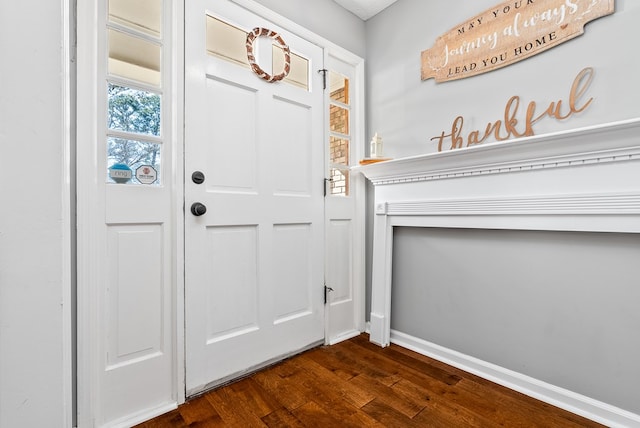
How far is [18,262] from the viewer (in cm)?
52

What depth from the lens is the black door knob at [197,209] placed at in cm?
146

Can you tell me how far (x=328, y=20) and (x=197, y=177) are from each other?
1440 mm

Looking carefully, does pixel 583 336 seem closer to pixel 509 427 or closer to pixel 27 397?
pixel 509 427

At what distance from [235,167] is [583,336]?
182cm

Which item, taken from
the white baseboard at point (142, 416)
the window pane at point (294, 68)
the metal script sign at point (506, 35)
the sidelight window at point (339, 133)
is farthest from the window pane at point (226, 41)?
the white baseboard at point (142, 416)

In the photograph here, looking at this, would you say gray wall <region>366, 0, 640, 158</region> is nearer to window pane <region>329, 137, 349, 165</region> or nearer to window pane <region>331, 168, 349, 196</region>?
window pane <region>329, 137, 349, 165</region>

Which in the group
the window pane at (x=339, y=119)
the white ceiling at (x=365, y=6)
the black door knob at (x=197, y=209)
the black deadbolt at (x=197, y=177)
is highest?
the white ceiling at (x=365, y=6)

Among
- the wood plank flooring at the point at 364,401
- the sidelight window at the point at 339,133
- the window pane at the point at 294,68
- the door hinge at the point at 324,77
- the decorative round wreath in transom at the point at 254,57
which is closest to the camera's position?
the wood plank flooring at the point at 364,401

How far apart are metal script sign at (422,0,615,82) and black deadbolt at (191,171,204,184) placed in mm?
1489

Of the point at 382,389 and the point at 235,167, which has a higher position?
the point at 235,167

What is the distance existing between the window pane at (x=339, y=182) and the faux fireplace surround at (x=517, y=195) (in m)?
0.16

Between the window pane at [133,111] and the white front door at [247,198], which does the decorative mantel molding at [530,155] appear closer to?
the white front door at [247,198]

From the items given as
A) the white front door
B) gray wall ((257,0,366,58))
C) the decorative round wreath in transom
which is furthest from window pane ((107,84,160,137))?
gray wall ((257,0,366,58))

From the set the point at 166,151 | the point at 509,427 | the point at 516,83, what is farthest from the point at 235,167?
the point at 509,427
